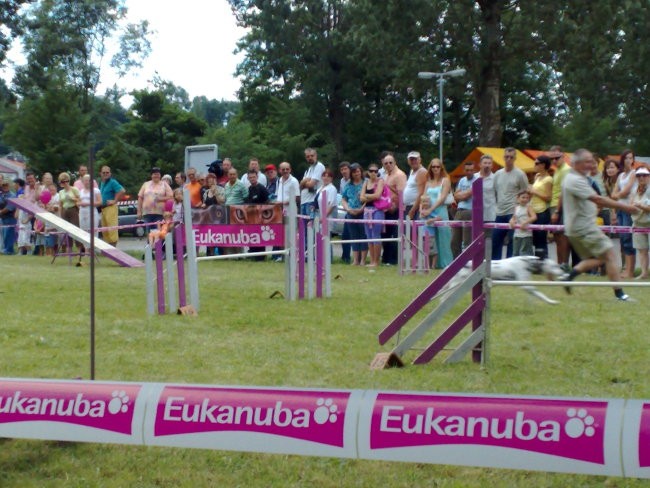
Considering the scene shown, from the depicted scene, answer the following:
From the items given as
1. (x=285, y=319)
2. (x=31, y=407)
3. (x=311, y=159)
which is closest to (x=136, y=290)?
(x=285, y=319)

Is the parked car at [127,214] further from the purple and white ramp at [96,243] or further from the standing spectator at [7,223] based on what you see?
the purple and white ramp at [96,243]

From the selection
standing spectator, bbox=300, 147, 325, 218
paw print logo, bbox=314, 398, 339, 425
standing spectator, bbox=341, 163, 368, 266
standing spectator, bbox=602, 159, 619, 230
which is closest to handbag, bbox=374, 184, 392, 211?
standing spectator, bbox=341, 163, 368, 266

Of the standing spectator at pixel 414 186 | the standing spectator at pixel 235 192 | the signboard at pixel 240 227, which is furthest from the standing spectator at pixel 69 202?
the signboard at pixel 240 227

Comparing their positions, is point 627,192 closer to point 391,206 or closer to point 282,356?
point 391,206

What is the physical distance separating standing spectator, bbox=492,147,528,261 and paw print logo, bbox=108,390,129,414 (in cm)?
1134

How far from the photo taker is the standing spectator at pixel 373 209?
16969 mm

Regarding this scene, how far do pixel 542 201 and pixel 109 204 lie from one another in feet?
29.4

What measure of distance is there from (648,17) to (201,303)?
34436 mm

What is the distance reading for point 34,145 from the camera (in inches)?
1922

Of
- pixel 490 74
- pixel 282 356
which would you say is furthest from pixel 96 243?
pixel 490 74

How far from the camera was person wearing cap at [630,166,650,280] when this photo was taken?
44.5 feet

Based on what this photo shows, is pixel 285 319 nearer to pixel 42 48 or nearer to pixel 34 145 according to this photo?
pixel 34 145

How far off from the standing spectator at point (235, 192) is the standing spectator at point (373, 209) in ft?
6.97

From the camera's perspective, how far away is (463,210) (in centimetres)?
1577
